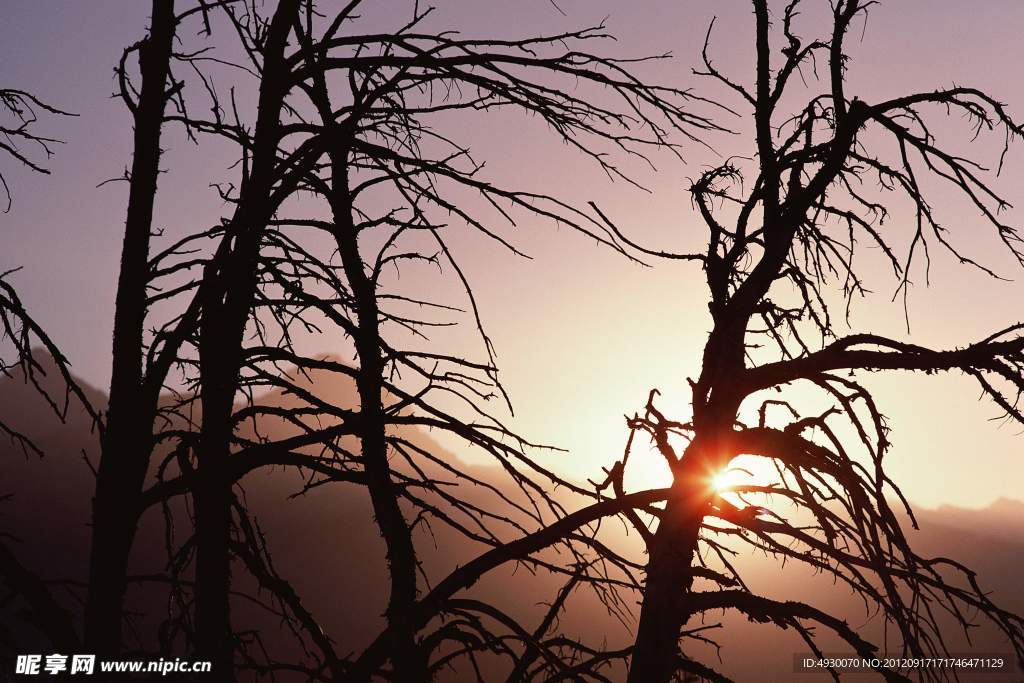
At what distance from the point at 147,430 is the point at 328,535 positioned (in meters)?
83.5

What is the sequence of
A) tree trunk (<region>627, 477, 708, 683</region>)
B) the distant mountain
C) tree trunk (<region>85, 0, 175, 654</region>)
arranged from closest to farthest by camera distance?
tree trunk (<region>85, 0, 175, 654</region>) → tree trunk (<region>627, 477, 708, 683</region>) → the distant mountain

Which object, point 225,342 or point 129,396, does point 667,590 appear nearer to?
point 225,342

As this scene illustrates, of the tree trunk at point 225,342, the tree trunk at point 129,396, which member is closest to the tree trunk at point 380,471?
the tree trunk at point 225,342

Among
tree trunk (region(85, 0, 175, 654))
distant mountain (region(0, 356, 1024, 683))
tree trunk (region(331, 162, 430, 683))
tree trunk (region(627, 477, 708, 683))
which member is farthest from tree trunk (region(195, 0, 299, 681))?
distant mountain (region(0, 356, 1024, 683))

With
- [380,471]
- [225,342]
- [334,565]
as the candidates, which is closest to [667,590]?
[380,471]

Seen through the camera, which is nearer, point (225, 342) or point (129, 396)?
point (129, 396)

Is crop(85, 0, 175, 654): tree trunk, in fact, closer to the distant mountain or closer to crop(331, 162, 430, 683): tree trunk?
crop(331, 162, 430, 683): tree trunk

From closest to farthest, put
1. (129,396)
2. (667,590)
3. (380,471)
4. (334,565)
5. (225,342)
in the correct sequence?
1. (129,396)
2. (225,342)
3. (667,590)
4. (380,471)
5. (334,565)

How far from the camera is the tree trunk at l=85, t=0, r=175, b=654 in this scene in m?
2.92

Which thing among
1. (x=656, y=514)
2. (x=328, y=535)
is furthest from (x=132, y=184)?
(x=328, y=535)

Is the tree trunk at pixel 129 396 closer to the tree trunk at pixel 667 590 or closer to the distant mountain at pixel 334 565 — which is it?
the tree trunk at pixel 667 590

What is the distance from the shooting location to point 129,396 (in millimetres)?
2949

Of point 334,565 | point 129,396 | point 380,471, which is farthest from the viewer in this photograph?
point 334,565

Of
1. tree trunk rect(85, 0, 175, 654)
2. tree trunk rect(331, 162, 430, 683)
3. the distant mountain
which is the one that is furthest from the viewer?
the distant mountain
